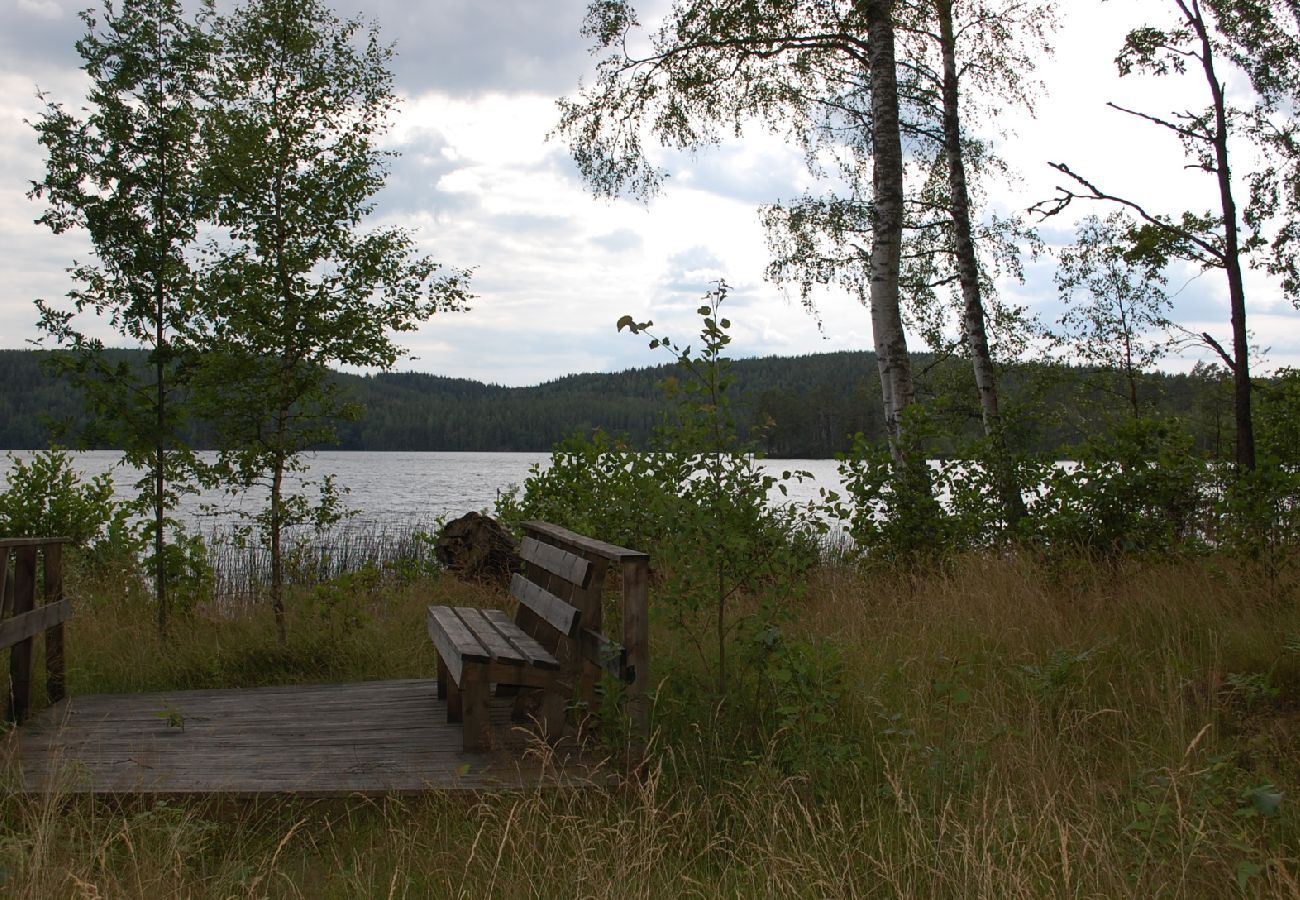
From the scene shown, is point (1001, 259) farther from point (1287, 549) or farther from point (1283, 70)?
point (1287, 549)

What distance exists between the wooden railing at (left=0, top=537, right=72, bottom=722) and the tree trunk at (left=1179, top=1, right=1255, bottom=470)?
931 cm

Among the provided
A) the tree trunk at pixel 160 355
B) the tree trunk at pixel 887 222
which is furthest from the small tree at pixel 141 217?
the tree trunk at pixel 887 222

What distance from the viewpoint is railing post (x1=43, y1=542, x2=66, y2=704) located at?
525cm

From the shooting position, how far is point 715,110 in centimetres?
1089

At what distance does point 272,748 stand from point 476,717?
1.03m

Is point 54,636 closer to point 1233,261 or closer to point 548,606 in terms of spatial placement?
point 548,606

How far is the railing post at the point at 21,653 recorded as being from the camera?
4.86 m

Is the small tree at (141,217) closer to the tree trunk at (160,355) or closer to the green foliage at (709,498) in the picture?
the tree trunk at (160,355)

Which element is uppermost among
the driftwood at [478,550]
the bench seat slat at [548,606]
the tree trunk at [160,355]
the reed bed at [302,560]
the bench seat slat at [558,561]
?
the tree trunk at [160,355]

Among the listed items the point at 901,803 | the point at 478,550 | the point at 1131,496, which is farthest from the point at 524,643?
the point at 1131,496

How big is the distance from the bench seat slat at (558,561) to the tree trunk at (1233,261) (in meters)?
6.75

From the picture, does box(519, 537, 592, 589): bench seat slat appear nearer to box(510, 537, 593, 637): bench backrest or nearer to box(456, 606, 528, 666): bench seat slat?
box(510, 537, 593, 637): bench backrest

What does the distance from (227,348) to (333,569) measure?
706 cm

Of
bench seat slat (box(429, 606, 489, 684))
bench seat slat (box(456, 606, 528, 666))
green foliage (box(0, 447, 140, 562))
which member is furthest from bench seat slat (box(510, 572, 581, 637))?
green foliage (box(0, 447, 140, 562))
